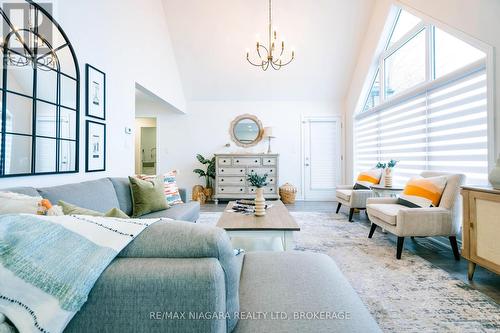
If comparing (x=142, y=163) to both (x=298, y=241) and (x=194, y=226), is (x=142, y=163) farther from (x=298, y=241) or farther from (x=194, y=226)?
(x=194, y=226)

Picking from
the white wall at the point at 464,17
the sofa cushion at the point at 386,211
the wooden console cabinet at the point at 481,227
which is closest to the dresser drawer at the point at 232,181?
the sofa cushion at the point at 386,211

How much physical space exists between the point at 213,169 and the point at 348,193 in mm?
2930

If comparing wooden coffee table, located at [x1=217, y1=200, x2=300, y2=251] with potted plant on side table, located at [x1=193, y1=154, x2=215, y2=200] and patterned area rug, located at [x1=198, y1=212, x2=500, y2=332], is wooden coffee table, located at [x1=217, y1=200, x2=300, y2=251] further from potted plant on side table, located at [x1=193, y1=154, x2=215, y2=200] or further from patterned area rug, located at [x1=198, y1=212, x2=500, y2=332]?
potted plant on side table, located at [x1=193, y1=154, x2=215, y2=200]

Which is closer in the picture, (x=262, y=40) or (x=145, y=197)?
(x=145, y=197)

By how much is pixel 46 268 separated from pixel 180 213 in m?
1.85

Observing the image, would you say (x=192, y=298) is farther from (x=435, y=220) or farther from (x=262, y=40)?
(x=262, y=40)

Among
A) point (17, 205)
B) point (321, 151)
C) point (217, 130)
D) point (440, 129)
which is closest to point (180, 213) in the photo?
point (17, 205)

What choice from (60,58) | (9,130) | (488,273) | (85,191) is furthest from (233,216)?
(488,273)

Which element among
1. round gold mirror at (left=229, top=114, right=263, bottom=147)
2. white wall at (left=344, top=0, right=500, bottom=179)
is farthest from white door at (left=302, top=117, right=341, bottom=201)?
white wall at (left=344, top=0, right=500, bottom=179)

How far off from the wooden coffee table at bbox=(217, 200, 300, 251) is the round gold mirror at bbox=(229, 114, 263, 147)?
3599 mm

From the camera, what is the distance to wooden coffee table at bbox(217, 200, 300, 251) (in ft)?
6.30

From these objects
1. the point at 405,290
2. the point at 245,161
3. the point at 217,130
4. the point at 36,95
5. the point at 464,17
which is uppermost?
the point at 464,17

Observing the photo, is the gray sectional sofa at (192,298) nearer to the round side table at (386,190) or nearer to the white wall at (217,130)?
the round side table at (386,190)

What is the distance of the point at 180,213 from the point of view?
244cm
